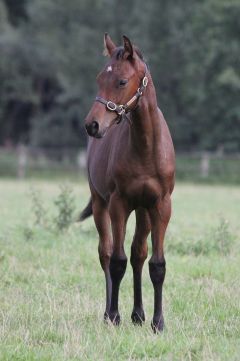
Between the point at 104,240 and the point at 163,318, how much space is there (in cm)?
135

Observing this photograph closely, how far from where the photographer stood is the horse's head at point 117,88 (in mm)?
5402

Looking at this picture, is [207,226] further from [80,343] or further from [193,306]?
[80,343]

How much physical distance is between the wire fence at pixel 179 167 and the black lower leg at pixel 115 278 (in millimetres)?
27435

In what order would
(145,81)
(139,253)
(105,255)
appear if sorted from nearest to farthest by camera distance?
(145,81)
(139,253)
(105,255)

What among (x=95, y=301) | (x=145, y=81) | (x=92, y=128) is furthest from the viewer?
(x=95, y=301)

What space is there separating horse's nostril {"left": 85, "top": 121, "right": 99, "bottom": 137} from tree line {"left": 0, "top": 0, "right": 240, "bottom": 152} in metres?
31.5

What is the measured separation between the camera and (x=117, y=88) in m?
5.56

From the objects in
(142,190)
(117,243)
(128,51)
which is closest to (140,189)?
(142,190)

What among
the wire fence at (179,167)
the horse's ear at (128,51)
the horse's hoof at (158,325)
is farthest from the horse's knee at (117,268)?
the wire fence at (179,167)

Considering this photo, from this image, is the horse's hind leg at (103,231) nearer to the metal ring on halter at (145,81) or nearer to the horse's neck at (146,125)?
the horse's neck at (146,125)

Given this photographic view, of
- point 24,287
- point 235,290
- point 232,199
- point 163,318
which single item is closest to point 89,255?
point 24,287

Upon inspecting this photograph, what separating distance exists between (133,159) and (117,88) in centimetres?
64

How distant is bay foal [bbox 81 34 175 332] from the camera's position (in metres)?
5.57

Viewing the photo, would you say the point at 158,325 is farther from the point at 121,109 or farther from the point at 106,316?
the point at 121,109
